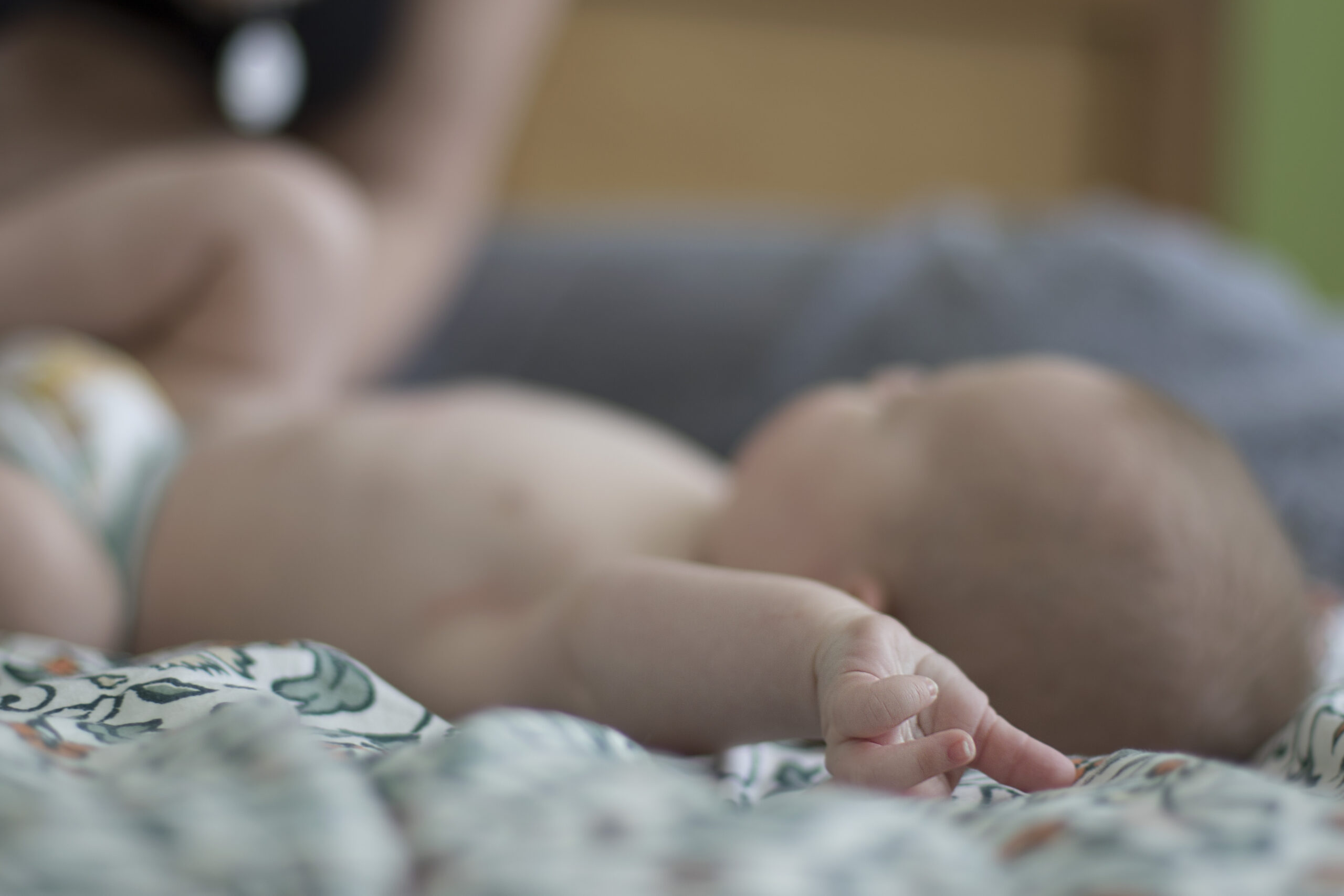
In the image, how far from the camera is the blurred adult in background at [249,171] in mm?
897

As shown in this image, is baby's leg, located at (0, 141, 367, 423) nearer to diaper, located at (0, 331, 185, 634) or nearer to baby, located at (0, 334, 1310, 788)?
diaper, located at (0, 331, 185, 634)

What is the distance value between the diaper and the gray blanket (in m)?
0.47

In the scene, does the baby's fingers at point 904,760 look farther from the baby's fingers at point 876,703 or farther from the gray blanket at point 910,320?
the gray blanket at point 910,320

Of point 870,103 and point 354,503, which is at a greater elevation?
point 870,103

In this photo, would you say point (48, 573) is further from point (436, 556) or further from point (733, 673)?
point (733, 673)

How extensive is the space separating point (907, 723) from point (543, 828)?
185 millimetres

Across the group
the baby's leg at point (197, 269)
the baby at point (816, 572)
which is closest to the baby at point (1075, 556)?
the baby at point (816, 572)

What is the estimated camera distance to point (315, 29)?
117 cm

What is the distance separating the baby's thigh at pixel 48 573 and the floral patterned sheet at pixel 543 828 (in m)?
0.35

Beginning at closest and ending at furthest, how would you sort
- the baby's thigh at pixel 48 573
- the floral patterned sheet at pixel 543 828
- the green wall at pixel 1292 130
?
the floral patterned sheet at pixel 543 828 < the baby's thigh at pixel 48 573 < the green wall at pixel 1292 130

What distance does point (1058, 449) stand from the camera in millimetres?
582

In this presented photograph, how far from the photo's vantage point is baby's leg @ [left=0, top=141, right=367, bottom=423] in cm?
89

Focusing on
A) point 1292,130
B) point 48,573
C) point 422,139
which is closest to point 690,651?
point 48,573

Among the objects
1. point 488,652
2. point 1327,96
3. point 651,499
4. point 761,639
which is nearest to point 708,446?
point 651,499
